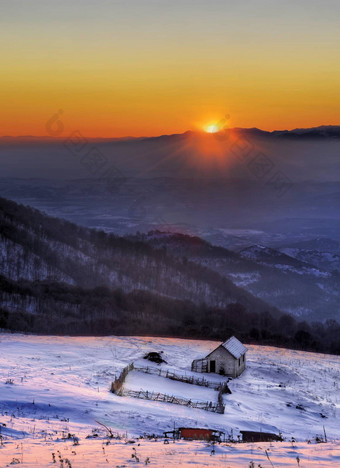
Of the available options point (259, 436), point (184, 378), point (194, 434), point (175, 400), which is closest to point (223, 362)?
point (184, 378)

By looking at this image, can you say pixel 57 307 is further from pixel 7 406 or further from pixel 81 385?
pixel 7 406

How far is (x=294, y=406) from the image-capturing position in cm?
3644

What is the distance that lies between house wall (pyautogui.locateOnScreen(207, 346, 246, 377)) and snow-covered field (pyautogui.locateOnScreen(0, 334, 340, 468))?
0.95 meters

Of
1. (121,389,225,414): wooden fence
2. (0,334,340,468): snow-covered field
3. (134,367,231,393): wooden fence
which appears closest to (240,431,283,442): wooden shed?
(0,334,340,468): snow-covered field

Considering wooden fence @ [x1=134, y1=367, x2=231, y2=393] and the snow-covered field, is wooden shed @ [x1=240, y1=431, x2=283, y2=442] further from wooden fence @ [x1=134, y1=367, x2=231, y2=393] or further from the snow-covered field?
wooden fence @ [x1=134, y1=367, x2=231, y2=393]

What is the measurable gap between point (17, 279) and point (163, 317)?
32304 millimetres

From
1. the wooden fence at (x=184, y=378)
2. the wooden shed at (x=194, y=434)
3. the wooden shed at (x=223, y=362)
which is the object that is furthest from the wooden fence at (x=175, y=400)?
the wooden shed at (x=223, y=362)

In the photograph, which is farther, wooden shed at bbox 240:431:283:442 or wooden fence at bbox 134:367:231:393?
wooden fence at bbox 134:367:231:393

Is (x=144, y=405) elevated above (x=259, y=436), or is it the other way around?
(x=144, y=405)

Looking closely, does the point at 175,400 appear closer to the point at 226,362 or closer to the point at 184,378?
the point at 184,378

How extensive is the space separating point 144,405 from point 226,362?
14.6 m

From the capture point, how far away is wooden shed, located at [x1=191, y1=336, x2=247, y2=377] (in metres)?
44.2

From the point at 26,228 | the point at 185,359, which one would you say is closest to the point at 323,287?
the point at 26,228

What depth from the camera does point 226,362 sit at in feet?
146
